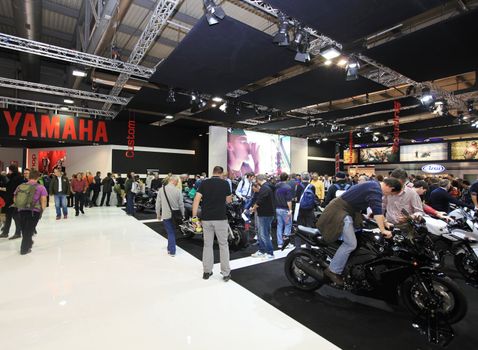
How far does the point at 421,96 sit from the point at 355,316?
8158mm

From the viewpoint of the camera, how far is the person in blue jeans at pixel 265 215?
446 cm

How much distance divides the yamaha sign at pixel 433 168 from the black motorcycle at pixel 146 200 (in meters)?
15.8

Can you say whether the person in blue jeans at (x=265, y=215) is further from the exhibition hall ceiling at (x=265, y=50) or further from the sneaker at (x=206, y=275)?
the exhibition hall ceiling at (x=265, y=50)

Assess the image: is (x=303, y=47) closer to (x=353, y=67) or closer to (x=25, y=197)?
(x=353, y=67)

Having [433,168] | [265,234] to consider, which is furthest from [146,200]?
[433,168]

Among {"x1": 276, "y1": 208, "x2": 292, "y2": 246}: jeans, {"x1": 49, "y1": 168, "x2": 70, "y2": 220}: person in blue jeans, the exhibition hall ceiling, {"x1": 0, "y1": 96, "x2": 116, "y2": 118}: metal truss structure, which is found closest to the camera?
the exhibition hall ceiling

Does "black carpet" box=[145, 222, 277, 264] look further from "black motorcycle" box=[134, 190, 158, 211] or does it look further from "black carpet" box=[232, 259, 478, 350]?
"black motorcycle" box=[134, 190, 158, 211]

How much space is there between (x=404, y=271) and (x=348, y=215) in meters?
0.76

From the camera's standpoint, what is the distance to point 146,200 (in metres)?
10.3

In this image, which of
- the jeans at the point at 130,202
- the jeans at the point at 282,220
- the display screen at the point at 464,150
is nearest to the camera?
the jeans at the point at 282,220

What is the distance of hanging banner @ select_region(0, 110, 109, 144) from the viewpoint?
10008mm

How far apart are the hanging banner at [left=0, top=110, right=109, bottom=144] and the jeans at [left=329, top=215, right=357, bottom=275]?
11.8 meters

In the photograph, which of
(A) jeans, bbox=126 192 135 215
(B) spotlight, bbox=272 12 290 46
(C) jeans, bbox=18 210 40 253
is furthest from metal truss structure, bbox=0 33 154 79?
(A) jeans, bbox=126 192 135 215

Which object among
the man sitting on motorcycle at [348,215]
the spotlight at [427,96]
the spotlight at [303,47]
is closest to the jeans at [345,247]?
the man sitting on motorcycle at [348,215]
